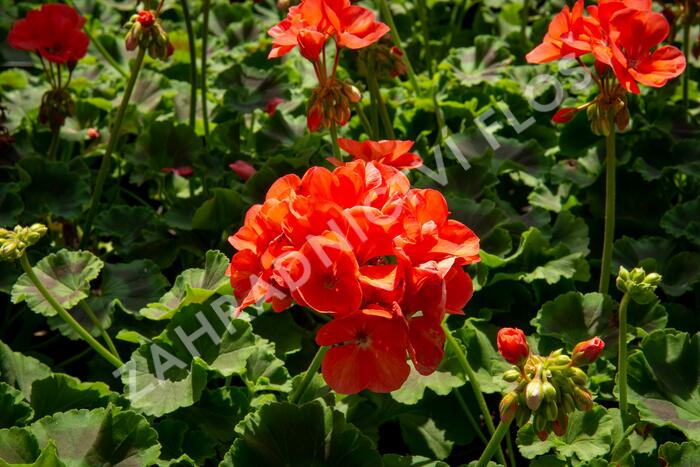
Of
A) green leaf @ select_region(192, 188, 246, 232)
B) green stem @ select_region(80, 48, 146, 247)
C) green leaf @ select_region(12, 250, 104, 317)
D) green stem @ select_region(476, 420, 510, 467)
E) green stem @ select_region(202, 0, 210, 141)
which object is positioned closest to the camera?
green stem @ select_region(476, 420, 510, 467)

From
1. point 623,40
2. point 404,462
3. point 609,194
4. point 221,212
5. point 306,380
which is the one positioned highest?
point 623,40

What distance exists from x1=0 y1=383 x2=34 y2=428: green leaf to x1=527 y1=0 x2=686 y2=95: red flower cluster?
1283 mm

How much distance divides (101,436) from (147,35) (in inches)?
39.3

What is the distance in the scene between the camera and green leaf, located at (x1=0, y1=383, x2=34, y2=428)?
188cm

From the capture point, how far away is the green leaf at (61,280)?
216 cm

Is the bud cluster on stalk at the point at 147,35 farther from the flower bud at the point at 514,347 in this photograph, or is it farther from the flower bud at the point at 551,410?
the flower bud at the point at 551,410

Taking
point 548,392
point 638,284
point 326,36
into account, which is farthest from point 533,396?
point 326,36

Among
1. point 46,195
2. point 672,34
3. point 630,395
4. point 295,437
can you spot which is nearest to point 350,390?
point 295,437

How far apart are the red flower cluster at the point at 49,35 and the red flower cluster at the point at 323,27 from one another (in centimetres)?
103

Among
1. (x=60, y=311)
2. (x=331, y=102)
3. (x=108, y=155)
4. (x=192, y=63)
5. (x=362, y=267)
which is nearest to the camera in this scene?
(x=362, y=267)

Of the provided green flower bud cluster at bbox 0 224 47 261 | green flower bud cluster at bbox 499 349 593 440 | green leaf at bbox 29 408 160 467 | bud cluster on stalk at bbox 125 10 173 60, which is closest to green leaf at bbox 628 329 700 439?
green flower bud cluster at bbox 499 349 593 440

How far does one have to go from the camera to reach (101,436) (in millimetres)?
1772

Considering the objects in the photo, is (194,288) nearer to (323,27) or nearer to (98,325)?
(98,325)

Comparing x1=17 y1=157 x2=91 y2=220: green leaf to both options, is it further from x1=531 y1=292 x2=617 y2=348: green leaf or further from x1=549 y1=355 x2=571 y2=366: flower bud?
x1=549 y1=355 x2=571 y2=366: flower bud
